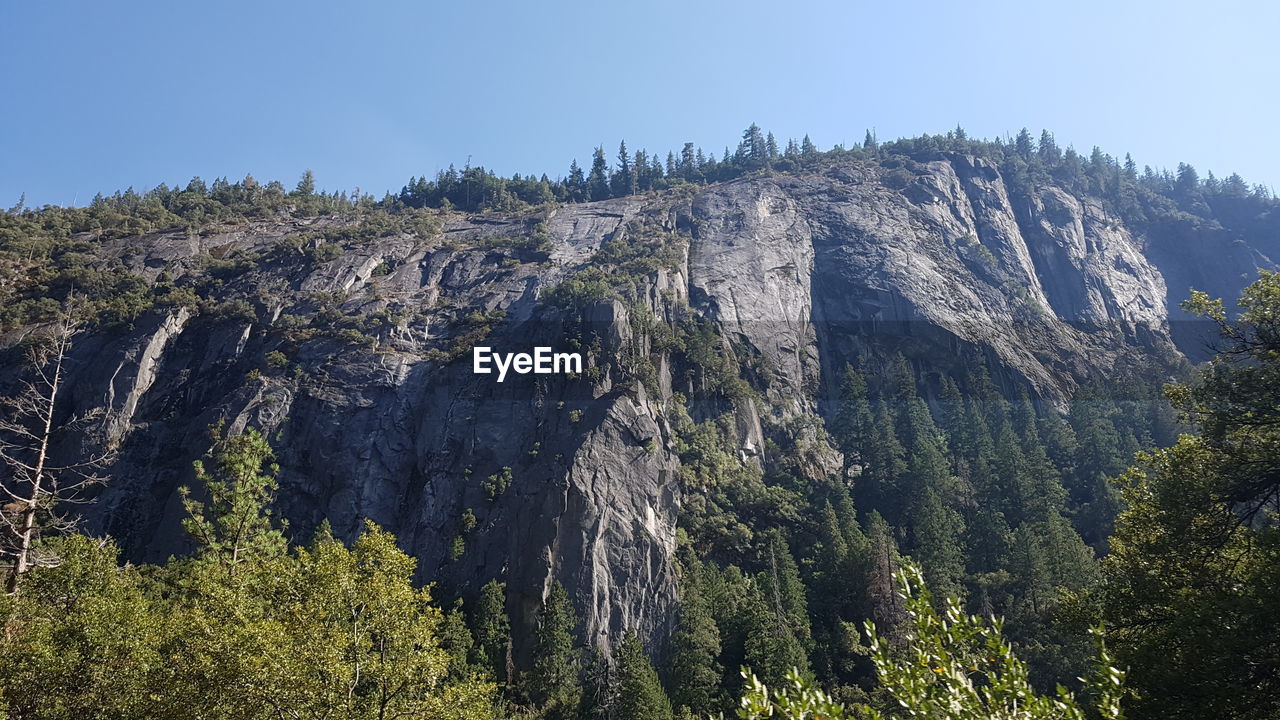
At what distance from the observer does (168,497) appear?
5284cm

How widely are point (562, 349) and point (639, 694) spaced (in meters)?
32.2

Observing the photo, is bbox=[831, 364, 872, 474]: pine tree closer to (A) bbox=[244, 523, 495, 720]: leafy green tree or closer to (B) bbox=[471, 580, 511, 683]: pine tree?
(B) bbox=[471, 580, 511, 683]: pine tree

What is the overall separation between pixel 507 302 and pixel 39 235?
52283mm

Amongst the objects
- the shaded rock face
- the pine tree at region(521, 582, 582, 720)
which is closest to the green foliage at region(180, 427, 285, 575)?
the pine tree at region(521, 582, 582, 720)

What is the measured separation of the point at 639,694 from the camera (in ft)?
115

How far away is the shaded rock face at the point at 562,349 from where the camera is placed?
50.4 m

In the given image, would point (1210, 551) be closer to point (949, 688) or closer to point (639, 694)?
point (949, 688)

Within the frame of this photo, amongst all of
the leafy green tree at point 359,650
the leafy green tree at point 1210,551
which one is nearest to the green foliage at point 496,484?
the leafy green tree at point 359,650

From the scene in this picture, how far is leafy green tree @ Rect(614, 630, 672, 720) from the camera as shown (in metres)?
34.5

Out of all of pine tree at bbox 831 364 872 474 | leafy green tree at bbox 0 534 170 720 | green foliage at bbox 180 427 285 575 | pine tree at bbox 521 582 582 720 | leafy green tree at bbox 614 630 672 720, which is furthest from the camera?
pine tree at bbox 831 364 872 474

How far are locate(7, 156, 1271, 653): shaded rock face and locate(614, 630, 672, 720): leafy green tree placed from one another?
6605 mm

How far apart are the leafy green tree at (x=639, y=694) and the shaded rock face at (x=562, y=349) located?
6605 millimetres

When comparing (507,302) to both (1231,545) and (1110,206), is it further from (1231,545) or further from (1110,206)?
(1110,206)

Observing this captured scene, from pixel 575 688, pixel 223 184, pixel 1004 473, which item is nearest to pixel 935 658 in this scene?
pixel 575 688
